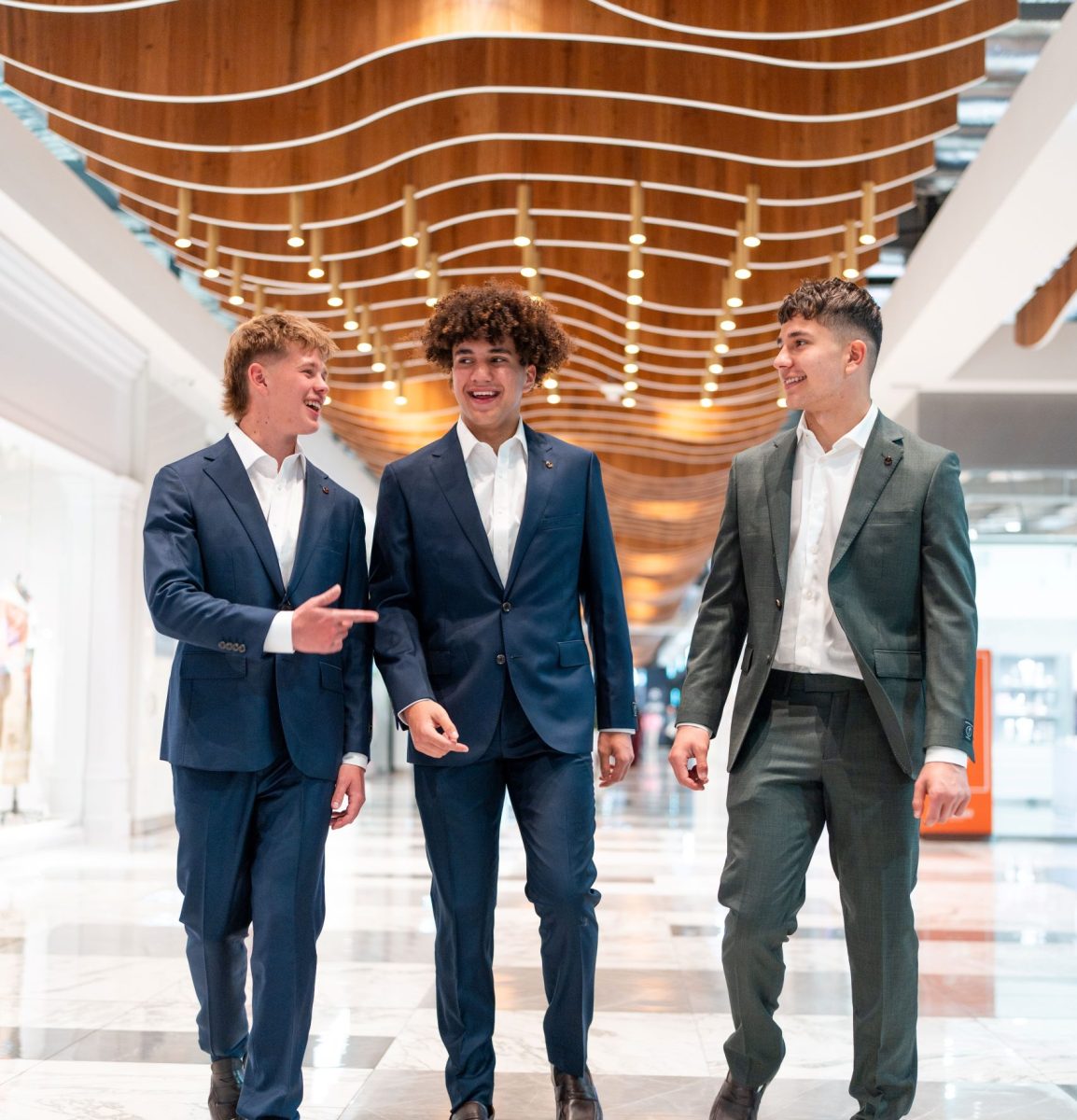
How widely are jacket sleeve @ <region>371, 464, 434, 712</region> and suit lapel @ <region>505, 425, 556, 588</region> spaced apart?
0.24 meters

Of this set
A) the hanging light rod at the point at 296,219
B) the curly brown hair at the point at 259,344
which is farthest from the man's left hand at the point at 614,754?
the hanging light rod at the point at 296,219

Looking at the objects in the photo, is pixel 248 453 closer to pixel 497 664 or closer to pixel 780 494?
pixel 497 664

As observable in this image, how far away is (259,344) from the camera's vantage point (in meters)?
3.16

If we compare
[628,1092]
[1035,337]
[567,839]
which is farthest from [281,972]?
[1035,337]

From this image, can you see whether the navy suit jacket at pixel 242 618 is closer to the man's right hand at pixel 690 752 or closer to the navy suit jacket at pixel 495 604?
the navy suit jacket at pixel 495 604

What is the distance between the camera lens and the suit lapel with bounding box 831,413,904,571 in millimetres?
2936

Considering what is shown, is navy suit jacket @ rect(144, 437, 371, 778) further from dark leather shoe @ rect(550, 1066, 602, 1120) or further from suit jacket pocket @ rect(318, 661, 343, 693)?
dark leather shoe @ rect(550, 1066, 602, 1120)

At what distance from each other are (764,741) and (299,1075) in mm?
1207

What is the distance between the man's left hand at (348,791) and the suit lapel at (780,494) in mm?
1043

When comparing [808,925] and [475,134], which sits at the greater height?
[475,134]

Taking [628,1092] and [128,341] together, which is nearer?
[628,1092]

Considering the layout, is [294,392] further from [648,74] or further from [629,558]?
[629,558]

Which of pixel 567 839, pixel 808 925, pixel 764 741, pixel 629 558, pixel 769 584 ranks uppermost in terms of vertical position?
pixel 629 558

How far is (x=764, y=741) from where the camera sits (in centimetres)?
299
